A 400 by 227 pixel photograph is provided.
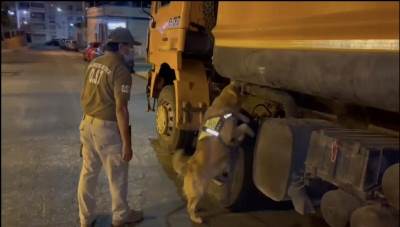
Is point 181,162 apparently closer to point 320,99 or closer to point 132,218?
point 132,218

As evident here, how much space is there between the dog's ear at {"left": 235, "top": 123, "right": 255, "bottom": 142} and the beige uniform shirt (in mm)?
933

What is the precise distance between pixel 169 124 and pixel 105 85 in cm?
261

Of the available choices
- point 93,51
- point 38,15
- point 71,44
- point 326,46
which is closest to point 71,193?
point 93,51

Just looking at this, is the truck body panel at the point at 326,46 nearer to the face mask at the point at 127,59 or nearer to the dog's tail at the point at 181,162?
the face mask at the point at 127,59

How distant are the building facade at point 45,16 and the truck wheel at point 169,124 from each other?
3.69 meters

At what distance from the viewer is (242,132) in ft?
10.8

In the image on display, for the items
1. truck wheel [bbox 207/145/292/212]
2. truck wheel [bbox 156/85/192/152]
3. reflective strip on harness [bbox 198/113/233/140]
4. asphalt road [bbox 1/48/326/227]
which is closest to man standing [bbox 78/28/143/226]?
asphalt road [bbox 1/48/326/227]

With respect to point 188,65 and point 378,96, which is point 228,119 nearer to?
point 378,96

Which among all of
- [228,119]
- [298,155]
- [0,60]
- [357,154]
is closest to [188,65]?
[228,119]

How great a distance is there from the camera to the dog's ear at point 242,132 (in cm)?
329

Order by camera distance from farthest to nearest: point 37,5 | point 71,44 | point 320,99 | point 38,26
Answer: point 320,99 < point 71,44 < point 38,26 < point 37,5

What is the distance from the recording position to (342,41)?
227 centimetres

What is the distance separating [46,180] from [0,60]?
4.39m

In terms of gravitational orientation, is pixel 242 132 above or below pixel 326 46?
below
